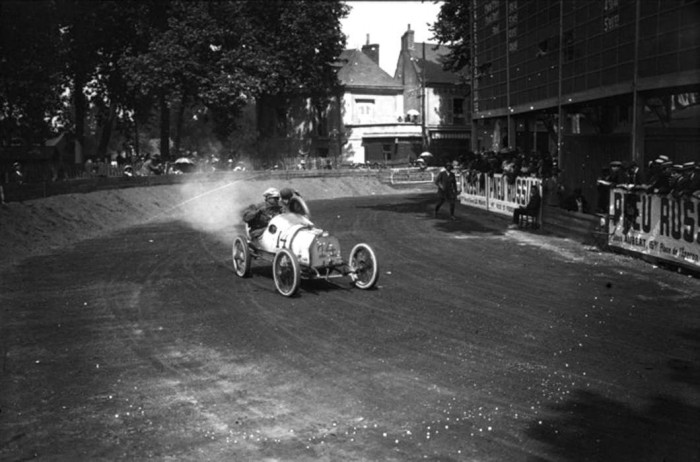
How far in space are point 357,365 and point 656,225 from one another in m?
8.90

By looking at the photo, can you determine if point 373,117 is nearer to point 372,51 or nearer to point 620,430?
point 372,51

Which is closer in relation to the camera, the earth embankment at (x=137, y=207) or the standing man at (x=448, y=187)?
the earth embankment at (x=137, y=207)

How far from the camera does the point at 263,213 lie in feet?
40.4

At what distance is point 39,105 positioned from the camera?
4316cm

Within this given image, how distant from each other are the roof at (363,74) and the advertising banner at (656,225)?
168 feet

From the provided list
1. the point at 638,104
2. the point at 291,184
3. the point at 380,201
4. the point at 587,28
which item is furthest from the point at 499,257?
the point at 291,184

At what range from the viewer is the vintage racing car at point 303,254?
1073 cm

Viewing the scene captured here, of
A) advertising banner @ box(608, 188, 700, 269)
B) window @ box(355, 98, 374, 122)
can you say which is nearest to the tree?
advertising banner @ box(608, 188, 700, 269)

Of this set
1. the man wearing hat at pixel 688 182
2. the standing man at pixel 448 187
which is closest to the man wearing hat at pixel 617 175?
the man wearing hat at pixel 688 182

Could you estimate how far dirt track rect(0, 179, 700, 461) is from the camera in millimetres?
5301

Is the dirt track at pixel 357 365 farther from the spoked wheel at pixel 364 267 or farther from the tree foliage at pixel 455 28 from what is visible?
the tree foliage at pixel 455 28

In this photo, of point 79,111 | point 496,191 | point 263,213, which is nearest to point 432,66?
point 79,111

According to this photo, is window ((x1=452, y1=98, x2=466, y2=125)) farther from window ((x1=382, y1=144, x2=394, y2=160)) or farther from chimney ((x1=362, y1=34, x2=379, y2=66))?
chimney ((x1=362, y1=34, x2=379, y2=66))

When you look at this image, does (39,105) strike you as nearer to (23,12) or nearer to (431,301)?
(23,12)
